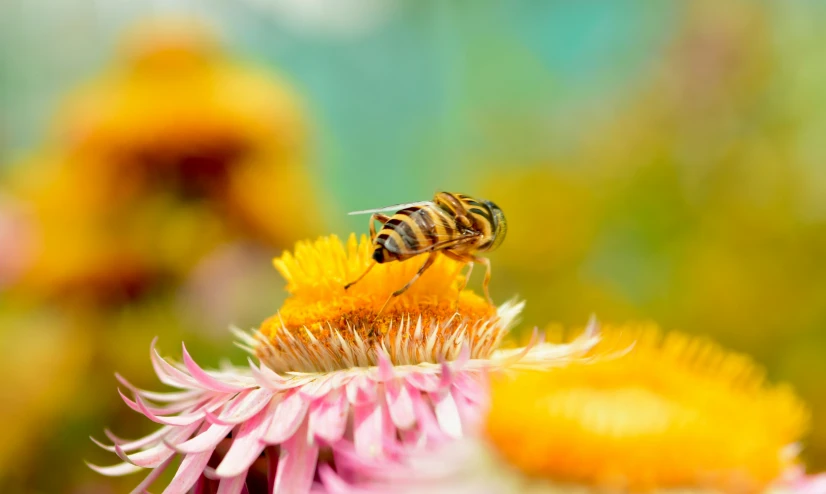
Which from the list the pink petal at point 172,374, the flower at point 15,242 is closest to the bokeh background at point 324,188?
the flower at point 15,242

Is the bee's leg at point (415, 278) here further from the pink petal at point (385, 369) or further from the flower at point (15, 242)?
the flower at point (15, 242)

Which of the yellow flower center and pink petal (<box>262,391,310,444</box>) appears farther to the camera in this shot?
pink petal (<box>262,391,310,444</box>)

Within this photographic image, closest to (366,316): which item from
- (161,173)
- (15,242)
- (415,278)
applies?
(415,278)

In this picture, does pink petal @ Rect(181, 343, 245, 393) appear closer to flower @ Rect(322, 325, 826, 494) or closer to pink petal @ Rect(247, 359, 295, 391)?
pink petal @ Rect(247, 359, 295, 391)

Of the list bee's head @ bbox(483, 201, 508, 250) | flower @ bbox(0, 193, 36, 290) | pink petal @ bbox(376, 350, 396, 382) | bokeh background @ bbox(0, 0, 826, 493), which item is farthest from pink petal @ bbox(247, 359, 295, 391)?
flower @ bbox(0, 193, 36, 290)

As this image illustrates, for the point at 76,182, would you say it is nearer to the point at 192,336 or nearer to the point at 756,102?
the point at 192,336

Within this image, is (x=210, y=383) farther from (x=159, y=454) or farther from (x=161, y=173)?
(x=161, y=173)

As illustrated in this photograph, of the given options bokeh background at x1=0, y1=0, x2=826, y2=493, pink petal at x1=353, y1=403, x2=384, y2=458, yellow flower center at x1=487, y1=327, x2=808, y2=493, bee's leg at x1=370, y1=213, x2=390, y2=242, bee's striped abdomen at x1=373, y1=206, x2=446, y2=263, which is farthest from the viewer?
bokeh background at x1=0, y1=0, x2=826, y2=493
